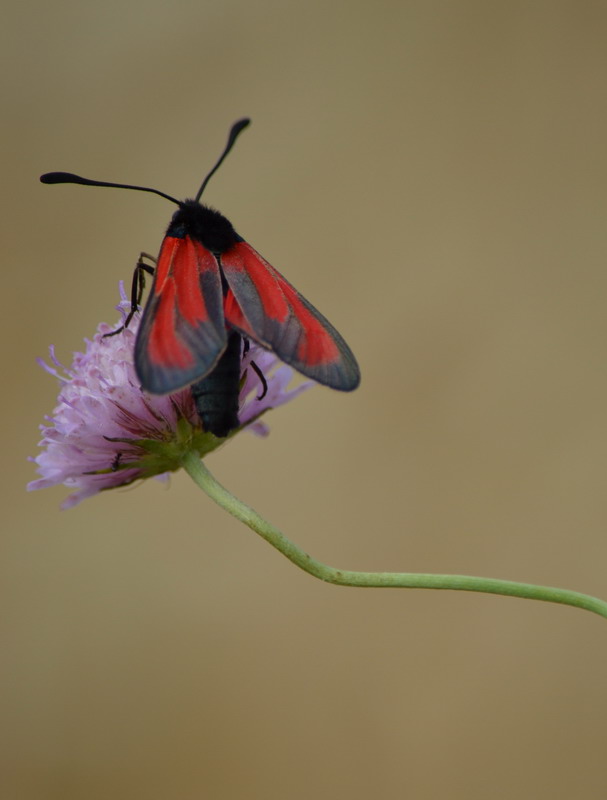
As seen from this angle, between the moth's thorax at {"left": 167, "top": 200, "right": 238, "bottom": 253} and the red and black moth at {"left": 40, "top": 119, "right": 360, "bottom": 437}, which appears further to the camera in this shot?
the moth's thorax at {"left": 167, "top": 200, "right": 238, "bottom": 253}

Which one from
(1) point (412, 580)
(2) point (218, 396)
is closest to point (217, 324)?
(2) point (218, 396)

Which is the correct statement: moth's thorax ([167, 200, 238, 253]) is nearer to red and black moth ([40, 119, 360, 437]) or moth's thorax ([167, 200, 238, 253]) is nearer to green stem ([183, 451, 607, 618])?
red and black moth ([40, 119, 360, 437])

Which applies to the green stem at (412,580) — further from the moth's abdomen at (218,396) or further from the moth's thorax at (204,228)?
the moth's thorax at (204,228)

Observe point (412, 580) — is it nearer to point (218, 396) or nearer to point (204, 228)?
point (218, 396)

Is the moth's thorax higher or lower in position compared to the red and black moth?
higher

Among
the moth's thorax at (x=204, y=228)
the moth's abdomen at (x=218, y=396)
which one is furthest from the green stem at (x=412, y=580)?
the moth's thorax at (x=204, y=228)

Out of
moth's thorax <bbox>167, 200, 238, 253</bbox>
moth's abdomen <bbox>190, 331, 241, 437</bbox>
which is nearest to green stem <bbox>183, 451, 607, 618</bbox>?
moth's abdomen <bbox>190, 331, 241, 437</bbox>
